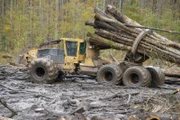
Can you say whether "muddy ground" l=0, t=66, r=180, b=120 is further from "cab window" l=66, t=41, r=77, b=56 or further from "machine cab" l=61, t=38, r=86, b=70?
"cab window" l=66, t=41, r=77, b=56

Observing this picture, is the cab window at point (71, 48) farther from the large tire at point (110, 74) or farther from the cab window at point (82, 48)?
the large tire at point (110, 74)

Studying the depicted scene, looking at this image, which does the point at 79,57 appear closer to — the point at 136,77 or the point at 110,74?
the point at 110,74

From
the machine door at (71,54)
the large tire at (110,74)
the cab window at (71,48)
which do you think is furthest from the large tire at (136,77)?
the cab window at (71,48)

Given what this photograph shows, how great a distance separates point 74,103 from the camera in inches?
365

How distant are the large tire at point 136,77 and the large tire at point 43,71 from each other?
299cm

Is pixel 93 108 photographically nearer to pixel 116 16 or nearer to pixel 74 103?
pixel 74 103

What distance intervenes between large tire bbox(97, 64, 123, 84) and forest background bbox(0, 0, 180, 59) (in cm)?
1346

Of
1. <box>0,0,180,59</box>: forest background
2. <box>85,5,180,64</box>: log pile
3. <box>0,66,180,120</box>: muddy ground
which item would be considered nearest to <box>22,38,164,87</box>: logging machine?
<box>85,5,180,64</box>: log pile

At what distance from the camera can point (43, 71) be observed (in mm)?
14656

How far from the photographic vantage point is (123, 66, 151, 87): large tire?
13.2 metres

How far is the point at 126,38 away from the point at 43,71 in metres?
3.83

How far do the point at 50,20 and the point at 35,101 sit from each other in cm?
3448

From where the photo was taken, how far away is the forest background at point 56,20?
2878cm

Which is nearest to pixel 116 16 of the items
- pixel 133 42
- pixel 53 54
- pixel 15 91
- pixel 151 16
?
pixel 133 42
